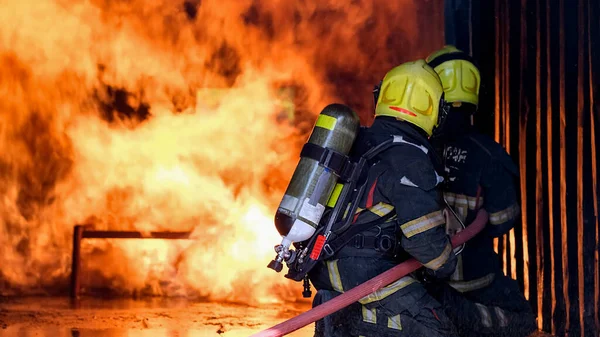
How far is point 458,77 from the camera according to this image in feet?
15.6

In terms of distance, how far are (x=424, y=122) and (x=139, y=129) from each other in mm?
5107

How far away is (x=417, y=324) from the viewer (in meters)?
3.55

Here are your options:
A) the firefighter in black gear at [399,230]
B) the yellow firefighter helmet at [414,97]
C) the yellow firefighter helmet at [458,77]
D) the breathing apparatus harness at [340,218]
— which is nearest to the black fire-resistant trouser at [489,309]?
the firefighter in black gear at [399,230]

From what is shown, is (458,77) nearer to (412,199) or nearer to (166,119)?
(412,199)

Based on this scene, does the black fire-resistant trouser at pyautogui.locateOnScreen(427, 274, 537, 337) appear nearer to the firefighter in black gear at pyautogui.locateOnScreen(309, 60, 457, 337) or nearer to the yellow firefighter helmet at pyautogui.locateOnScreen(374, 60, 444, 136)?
the firefighter in black gear at pyautogui.locateOnScreen(309, 60, 457, 337)

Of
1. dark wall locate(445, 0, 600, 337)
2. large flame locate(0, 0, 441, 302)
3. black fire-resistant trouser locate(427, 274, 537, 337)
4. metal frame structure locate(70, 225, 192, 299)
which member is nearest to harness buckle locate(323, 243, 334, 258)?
black fire-resistant trouser locate(427, 274, 537, 337)

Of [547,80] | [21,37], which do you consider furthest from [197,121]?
[547,80]

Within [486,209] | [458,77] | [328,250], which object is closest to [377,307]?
[328,250]

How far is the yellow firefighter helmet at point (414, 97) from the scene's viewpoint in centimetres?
381

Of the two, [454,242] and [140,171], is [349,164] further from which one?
[140,171]

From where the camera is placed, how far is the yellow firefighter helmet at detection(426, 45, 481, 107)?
15.4 ft

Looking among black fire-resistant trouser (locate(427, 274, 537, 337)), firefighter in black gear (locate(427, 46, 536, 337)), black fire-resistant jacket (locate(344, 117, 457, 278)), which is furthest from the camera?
firefighter in black gear (locate(427, 46, 536, 337))

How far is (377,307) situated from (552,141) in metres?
2.56

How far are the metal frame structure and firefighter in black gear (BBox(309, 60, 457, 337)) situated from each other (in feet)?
14.1
